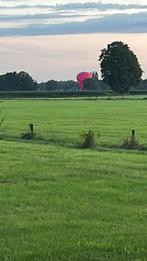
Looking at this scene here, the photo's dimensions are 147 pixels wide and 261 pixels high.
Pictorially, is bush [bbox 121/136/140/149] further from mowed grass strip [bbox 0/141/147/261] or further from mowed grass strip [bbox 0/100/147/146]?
mowed grass strip [bbox 0/141/147/261]

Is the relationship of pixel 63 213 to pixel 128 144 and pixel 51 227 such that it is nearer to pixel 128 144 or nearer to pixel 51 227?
pixel 51 227

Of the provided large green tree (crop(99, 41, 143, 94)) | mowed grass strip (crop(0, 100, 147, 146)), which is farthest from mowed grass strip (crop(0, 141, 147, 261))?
large green tree (crop(99, 41, 143, 94))

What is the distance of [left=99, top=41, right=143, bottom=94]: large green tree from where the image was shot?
531 ft

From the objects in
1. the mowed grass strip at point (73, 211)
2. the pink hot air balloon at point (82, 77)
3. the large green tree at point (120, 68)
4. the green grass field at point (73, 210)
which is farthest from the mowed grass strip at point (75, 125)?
the pink hot air balloon at point (82, 77)

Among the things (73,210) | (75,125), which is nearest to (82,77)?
(75,125)

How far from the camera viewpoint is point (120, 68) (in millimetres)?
162500

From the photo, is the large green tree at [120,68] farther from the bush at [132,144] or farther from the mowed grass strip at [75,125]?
the bush at [132,144]

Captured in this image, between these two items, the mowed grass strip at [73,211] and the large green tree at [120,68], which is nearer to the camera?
the mowed grass strip at [73,211]

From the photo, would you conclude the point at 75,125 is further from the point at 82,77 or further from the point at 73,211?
the point at 82,77

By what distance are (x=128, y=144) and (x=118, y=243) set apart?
1979cm

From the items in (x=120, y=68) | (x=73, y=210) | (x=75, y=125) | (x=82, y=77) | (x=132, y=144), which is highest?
(x=120, y=68)

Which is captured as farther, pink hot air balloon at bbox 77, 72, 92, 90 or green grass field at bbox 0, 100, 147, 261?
pink hot air balloon at bbox 77, 72, 92, 90

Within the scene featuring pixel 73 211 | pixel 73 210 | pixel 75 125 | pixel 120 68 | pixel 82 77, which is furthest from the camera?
pixel 82 77

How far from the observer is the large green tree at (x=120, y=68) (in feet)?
531
